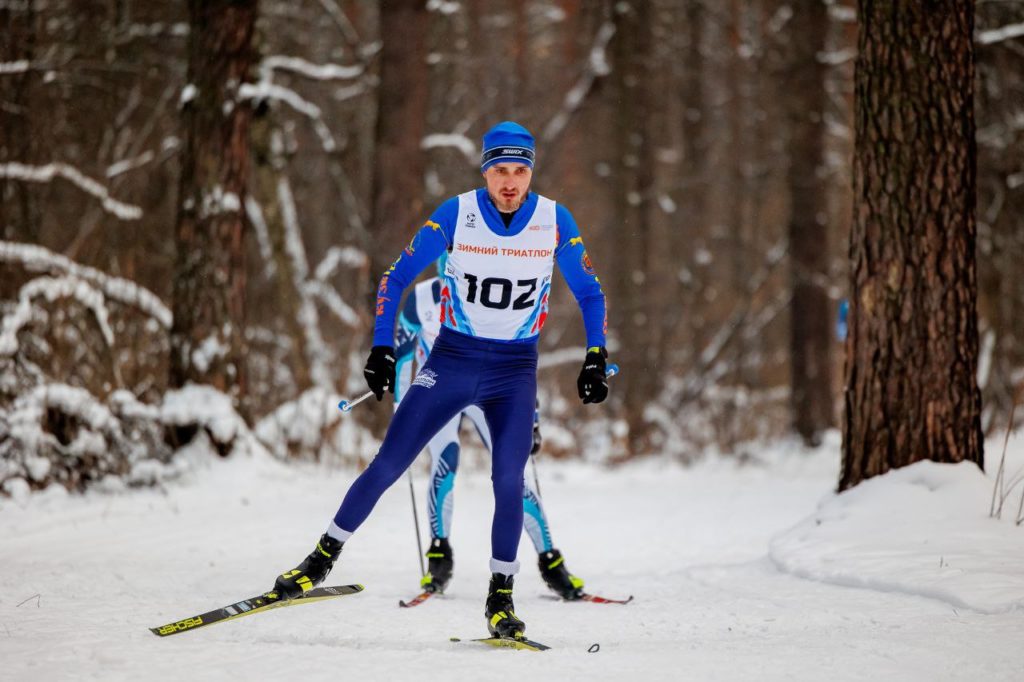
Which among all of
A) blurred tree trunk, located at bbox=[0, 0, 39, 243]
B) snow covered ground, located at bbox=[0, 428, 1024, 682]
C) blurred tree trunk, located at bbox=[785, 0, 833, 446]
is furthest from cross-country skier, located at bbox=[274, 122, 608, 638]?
blurred tree trunk, located at bbox=[785, 0, 833, 446]

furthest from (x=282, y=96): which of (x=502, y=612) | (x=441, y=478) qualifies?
(x=502, y=612)

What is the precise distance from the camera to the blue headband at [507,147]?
4734 mm

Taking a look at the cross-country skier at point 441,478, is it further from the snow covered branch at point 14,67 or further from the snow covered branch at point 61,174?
the snow covered branch at point 14,67

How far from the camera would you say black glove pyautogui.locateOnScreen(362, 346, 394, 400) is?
459 centimetres

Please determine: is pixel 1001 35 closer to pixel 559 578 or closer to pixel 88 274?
pixel 559 578

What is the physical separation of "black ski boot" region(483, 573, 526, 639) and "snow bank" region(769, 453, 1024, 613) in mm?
1929

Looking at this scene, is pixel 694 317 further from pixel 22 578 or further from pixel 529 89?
pixel 22 578

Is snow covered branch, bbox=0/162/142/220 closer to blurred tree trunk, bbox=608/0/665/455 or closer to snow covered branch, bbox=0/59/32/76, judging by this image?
snow covered branch, bbox=0/59/32/76

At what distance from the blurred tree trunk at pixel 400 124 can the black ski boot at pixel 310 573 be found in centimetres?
755

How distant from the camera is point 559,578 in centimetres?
561

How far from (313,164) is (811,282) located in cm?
1006

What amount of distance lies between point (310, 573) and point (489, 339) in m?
1.36

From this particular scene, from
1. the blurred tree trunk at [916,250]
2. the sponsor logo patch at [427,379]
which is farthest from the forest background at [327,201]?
the sponsor logo patch at [427,379]

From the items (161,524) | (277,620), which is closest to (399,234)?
(161,524)
